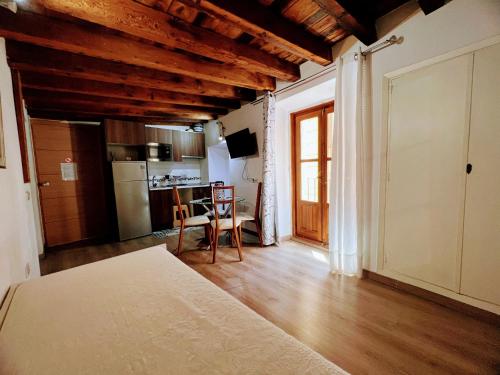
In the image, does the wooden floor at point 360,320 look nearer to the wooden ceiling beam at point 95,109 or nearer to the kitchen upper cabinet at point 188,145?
the wooden ceiling beam at point 95,109

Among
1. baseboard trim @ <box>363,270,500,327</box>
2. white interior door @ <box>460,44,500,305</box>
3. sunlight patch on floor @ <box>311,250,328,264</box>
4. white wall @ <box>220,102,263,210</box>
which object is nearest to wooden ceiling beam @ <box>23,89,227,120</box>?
white wall @ <box>220,102,263,210</box>

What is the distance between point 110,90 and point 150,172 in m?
2.10

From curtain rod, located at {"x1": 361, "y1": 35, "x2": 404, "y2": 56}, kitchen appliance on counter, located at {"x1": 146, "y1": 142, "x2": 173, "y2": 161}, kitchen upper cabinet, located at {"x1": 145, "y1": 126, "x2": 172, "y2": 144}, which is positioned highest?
curtain rod, located at {"x1": 361, "y1": 35, "x2": 404, "y2": 56}

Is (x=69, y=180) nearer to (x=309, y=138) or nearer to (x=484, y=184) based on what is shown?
(x=309, y=138)

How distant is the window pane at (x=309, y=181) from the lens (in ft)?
10.9

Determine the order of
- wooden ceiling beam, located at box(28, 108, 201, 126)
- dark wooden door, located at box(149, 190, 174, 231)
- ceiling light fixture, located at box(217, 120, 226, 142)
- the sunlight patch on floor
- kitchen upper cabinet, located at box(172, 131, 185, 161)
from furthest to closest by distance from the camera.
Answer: kitchen upper cabinet, located at box(172, 131, 185, 161), ceiling light fixture, located at box(217, 120, 226, 142), dark wooden door, located at box(149, 190, 174, 231), wooden ceiling beam, located at box(28, 108, 201, 126), the sunlight patch on floor

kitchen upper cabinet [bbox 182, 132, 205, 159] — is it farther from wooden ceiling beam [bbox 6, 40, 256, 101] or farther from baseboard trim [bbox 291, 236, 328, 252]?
baseboard trim [bbox 291, 236, 328, 252]

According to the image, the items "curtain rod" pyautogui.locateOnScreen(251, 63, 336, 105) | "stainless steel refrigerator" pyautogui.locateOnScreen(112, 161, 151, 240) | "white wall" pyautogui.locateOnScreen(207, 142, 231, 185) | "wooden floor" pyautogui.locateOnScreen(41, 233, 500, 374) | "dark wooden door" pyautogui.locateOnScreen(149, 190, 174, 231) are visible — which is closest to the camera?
"wooden floor" pyautogui.locateOnScreen(41, 233, 500, 374)

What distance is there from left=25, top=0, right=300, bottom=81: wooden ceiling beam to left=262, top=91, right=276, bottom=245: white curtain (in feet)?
2.11

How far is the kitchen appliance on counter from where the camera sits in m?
4.48

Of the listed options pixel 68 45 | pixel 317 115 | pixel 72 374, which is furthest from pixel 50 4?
pixel 317 115

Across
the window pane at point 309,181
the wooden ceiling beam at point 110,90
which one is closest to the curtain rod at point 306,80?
the wooden ceiling beam at point 110,90

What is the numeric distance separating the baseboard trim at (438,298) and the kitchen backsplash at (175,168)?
425 cm

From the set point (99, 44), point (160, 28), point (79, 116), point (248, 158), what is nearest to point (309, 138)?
point (248, 158)
